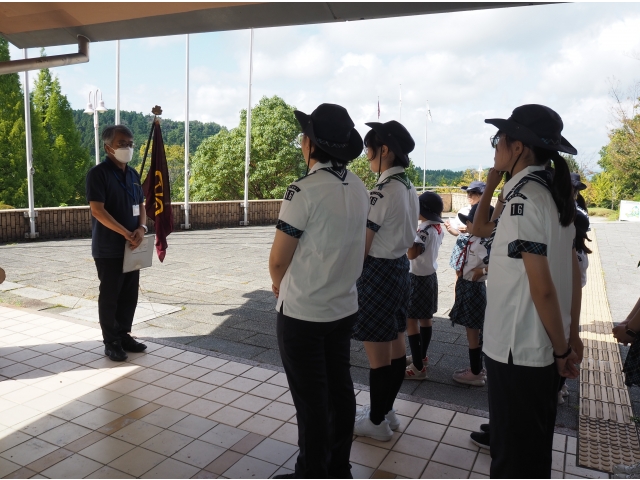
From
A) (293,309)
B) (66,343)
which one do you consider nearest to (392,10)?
(293,309)

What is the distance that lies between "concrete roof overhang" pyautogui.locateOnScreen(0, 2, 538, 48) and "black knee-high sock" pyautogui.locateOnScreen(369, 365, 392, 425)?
6.48 ft

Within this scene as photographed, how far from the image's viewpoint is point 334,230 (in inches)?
87.6

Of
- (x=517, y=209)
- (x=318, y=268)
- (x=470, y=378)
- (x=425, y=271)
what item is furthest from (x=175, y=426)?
(x=517, y=209)

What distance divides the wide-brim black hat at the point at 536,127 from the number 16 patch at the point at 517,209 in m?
0.25

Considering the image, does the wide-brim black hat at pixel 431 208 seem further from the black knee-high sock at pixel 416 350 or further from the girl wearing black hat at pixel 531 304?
the girl wearing black hat at pixel 531 304

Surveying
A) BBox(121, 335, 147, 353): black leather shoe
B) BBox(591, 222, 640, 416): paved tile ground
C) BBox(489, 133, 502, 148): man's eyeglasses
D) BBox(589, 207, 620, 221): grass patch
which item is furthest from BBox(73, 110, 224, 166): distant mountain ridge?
BBox(489, 133, 502, 148): man's eyeglasses

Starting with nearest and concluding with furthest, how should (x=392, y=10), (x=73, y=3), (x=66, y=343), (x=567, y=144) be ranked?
(x=567, y=144)
(x=392, y=10)
(x=73, y=3)
(x=66, y=343)

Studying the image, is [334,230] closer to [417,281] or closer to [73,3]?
[417,281]

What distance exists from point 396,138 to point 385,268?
0.74 metres

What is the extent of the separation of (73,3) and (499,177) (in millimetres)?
2953

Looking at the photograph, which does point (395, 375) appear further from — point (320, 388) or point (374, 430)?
point (320, 388)

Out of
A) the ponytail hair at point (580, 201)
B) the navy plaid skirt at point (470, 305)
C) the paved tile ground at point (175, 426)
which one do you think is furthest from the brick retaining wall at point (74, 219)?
the ponytail hair at point (580, 201)

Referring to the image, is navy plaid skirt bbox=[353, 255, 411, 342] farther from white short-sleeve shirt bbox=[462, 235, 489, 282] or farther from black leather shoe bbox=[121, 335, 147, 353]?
black leather shoe bbox=[121, 335, 147, 353]

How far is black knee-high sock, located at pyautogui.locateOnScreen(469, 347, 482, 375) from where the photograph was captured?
12.2 feet
